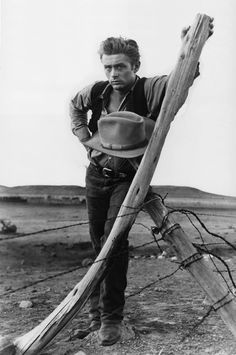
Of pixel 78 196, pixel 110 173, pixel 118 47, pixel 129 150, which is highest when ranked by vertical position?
pixel 118 47

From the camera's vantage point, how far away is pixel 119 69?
2.65m

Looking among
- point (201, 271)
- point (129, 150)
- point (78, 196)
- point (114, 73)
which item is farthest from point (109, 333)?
point (78, 196)

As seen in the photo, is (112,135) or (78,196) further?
(78,196)

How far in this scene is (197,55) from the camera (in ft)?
7.72

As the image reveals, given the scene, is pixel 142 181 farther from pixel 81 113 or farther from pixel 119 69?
pixel 81 113

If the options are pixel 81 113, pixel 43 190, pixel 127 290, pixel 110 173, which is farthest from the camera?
pixel 43 190

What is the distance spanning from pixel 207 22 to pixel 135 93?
513mm

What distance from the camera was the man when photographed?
8.55 feet

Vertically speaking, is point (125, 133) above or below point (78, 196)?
above

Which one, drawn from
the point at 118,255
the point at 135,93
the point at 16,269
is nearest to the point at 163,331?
the point at 118,255

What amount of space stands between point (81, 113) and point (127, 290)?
4.85 feet

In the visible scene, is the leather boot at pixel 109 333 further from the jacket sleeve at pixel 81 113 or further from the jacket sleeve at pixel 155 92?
the jacket sleeve at pixel 155 92

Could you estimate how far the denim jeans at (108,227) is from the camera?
270 centimetres

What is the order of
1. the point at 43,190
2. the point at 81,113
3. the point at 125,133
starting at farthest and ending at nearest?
the point at 43,190 → the point at 81,113 → the point at 125,133
